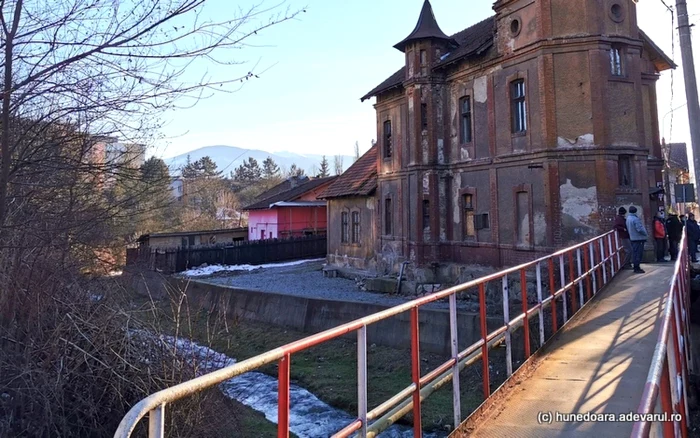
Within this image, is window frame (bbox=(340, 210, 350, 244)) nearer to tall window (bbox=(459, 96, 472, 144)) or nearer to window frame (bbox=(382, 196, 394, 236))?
window frame (bbox=(382, 196, 394, 236))

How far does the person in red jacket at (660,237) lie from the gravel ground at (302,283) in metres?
7.47

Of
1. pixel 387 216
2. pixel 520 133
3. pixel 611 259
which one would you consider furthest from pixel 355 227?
pixel 611 259

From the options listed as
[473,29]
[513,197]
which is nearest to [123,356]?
[513,197]

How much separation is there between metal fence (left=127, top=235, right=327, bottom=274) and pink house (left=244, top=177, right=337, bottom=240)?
3.46 m

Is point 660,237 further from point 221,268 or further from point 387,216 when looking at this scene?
point 221,268

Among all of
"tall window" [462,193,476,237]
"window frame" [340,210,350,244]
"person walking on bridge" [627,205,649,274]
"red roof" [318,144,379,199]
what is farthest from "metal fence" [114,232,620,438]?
"window frame" [340,210,350,244]

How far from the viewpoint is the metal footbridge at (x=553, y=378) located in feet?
8.96

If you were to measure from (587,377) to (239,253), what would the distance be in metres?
31.5

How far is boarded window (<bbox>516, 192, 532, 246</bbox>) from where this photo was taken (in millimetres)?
18531

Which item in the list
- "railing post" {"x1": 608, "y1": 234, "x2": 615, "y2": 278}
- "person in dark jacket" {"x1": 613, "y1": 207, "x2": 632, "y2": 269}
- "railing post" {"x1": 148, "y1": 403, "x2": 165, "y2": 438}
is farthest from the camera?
"person in dark jacket" {"x1": 613, "y1": 207, "x2": 632, "y2": 269}

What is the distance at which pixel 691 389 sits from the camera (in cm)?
819

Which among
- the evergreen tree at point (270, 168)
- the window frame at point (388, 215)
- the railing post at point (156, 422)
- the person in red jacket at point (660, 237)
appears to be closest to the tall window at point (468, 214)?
the window frame at point (388, 215)

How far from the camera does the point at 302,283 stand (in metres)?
25.7

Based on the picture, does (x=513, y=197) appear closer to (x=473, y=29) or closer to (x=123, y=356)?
(x=473, y=29)
